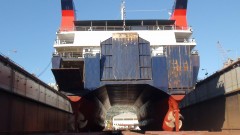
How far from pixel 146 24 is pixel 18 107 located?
1573 centimetres

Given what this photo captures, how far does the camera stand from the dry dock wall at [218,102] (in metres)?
19.9

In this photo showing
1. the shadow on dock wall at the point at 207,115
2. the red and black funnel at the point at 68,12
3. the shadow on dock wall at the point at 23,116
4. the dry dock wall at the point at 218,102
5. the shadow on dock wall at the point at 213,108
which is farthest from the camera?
the red and black funnel at the point at 68,12

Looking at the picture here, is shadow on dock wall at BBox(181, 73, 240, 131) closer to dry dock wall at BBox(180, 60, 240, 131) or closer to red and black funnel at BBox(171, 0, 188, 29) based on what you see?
dry dock wall at BBox(180, 60, 240, 131)

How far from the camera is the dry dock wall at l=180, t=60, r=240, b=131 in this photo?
19.9 m

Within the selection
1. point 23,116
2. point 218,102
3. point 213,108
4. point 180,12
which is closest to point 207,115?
point 213,108

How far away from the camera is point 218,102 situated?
2348 centimetres

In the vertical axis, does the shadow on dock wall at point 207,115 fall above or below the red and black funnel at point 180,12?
below

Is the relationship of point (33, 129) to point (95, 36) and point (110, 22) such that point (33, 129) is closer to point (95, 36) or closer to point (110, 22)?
point (95, 36)

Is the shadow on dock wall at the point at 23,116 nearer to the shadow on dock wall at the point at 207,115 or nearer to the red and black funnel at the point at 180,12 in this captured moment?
the shadow on dock wall at the point at 207,115

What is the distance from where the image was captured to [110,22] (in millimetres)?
29641

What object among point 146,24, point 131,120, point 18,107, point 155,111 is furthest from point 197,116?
point 131,120

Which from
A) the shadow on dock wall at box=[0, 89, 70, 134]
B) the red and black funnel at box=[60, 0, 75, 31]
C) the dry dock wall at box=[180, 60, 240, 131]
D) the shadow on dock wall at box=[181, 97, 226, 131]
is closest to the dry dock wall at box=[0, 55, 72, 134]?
the shadow on dock wall at box=[0, 89, 70, 134]

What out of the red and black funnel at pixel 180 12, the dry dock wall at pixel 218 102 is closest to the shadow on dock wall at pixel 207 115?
the dry dock wall at pixel 218 102

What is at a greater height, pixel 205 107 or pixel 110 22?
pixel 110 22
